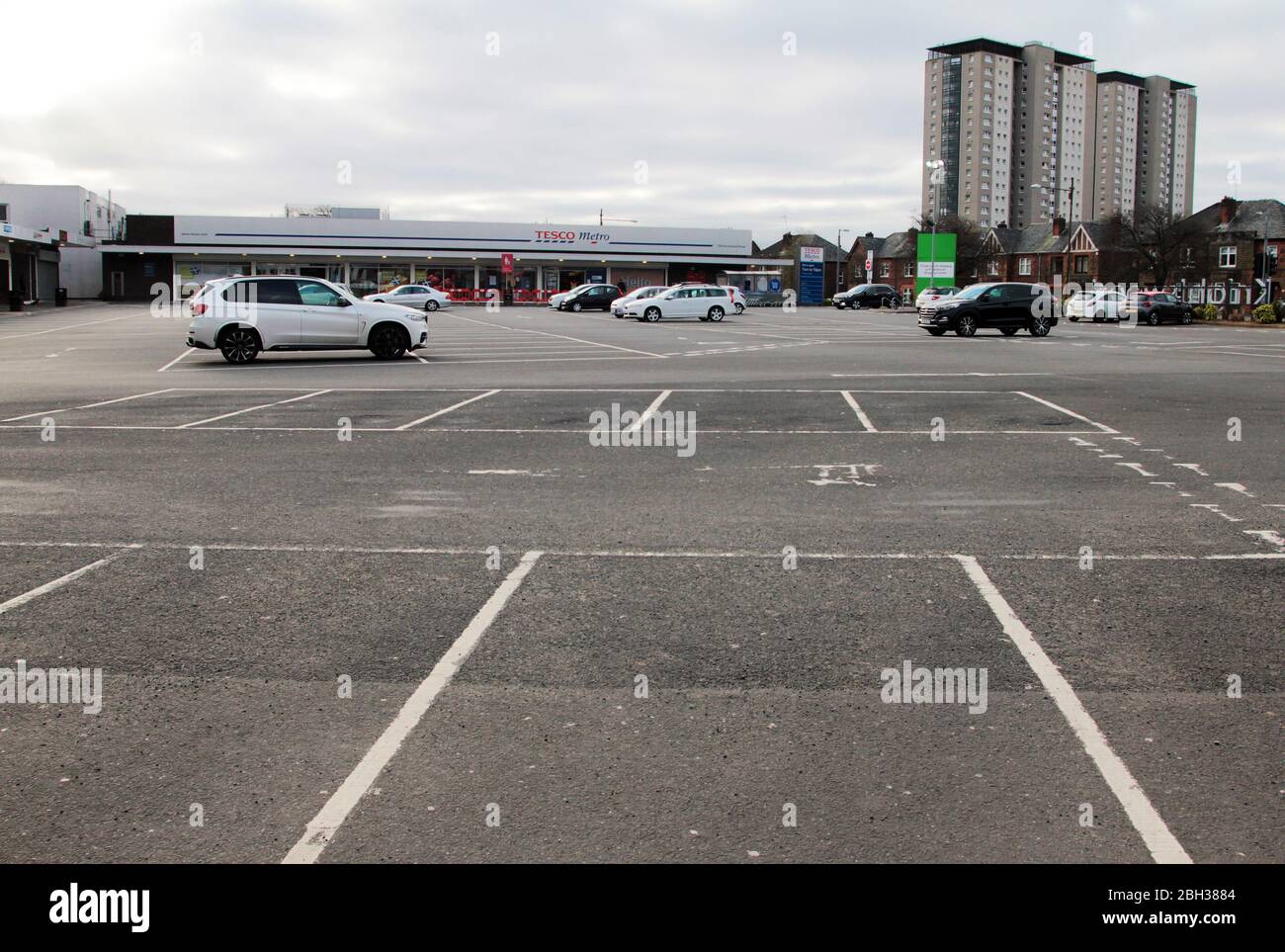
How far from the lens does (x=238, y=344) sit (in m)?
24.7

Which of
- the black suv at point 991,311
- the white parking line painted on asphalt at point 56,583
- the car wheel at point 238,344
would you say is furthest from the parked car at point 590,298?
the white parking line painted on asphalt at point 56,583

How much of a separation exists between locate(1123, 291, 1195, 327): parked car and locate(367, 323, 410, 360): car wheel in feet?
139

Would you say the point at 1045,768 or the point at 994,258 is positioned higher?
the point at 994,258

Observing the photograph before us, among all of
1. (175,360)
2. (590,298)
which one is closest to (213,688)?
(175,360)

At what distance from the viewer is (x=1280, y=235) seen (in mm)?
100125

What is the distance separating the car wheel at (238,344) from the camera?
24.6 m

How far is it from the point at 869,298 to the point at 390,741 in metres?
79.6

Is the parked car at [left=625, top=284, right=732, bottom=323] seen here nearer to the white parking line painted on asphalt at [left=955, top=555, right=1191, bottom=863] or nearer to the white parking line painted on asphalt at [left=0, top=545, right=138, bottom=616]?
the white parking line painted on asphalt at [left=0, top=545, right=138, bottom=616]

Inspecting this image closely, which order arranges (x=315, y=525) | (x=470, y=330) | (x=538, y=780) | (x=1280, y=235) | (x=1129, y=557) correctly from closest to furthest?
(x=538, y=780) → (x=1129, y=557) → (x=315, y=525) → (x=470, y=330) → (x=1280, y=235)

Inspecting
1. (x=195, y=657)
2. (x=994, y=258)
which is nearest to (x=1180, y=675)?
(x=195, y=657)

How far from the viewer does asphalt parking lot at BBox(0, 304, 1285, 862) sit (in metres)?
3.99

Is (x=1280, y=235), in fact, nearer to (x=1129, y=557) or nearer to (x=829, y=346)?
(x=829, y=346)

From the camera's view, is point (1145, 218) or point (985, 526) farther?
point (1145, 218)
